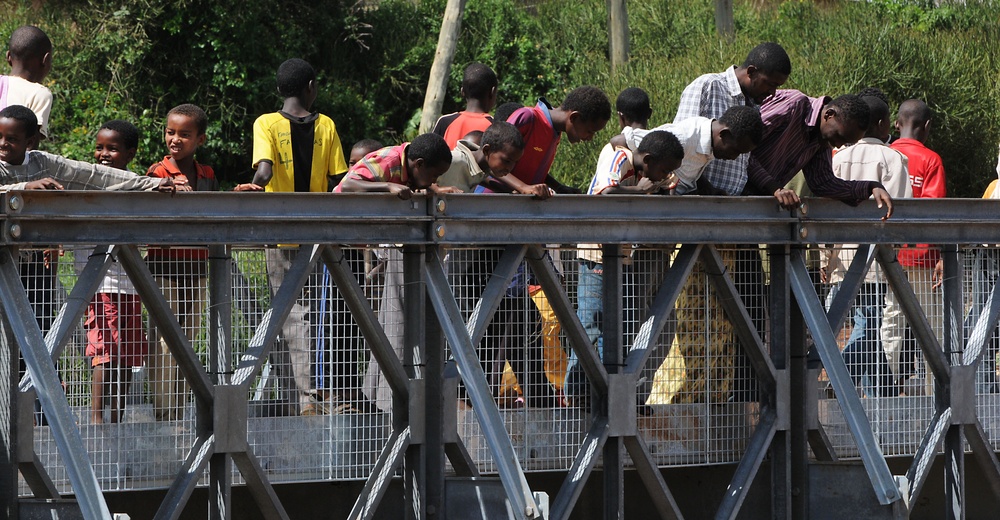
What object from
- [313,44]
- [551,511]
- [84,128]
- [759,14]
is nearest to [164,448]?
[551,511]

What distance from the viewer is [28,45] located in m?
6.48

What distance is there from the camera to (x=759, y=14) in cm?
2147

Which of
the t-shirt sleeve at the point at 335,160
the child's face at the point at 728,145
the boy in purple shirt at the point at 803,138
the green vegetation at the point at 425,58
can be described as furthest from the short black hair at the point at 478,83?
the green vegetation at the point at 425,58

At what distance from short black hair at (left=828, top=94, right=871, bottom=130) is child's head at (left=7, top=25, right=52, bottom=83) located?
12.5 ft

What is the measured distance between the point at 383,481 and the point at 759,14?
1741 centimetres

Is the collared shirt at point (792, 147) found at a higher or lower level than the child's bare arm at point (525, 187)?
higher

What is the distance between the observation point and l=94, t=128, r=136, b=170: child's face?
6.32 metres

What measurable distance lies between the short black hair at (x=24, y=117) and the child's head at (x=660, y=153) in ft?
8.60

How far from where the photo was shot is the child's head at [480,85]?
7.43 meters

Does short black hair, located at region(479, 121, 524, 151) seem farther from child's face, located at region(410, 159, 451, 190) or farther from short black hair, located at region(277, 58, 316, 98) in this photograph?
short black hair, located at region(277, 58, 316, 98)

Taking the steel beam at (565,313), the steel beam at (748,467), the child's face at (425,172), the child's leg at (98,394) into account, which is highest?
the child's face at (425,172)

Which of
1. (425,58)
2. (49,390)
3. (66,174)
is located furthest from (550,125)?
(425,58)

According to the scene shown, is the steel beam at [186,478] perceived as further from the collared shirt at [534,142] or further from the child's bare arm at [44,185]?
the collared shirt at [534,142]

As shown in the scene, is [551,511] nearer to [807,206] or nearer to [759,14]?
[807,206]
